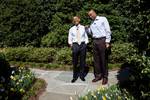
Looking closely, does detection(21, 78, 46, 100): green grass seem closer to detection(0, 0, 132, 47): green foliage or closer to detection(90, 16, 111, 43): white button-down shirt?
detection(90, 16, 111, 43): white button-down shirt

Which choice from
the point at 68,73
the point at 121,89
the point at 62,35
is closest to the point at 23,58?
the point at 62,35

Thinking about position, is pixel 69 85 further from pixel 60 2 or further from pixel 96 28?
pixel 60 2

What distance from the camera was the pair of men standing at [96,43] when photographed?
33.8ft

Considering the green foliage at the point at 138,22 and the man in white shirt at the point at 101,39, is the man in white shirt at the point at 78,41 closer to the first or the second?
the man in white shirt at the point at 101,39

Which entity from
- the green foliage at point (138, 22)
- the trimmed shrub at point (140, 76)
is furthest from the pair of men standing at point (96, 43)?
the trimmed shrub at point (140, 76)

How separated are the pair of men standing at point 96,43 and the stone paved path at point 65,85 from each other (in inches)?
9.4

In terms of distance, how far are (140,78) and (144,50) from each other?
1.83ft

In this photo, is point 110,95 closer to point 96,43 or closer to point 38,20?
point 96,43

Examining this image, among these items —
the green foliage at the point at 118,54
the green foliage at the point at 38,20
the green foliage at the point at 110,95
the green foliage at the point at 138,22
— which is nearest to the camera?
the green foliage at the point at 138,22

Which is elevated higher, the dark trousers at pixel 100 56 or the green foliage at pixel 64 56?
the dark trousers at pixel 100 56

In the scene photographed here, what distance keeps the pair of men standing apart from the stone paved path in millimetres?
239

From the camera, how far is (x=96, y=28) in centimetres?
1038

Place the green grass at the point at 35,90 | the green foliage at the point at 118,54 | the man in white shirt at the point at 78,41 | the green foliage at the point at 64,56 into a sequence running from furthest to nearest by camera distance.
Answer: the green foliage at the point at 64,56 < the green foliage at the point at 118,54 < the man in white shirt at the point at 78,41 < the green grass at the point at 35,90

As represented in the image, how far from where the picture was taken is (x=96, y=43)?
10.3 metres
